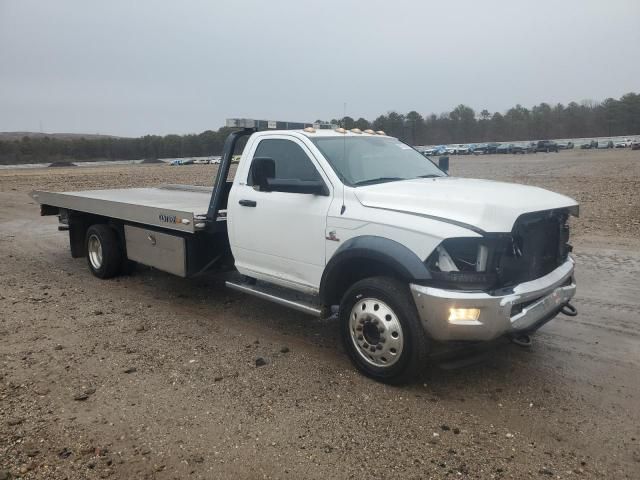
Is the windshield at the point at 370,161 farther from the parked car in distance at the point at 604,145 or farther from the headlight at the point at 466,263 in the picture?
the parked car in distance at the point at 604,145

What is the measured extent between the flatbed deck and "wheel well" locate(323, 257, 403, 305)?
6.30 ft

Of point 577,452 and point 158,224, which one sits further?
point 158,224

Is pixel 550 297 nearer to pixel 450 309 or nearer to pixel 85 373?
pixel 450 309

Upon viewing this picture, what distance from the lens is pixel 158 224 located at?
643 cm

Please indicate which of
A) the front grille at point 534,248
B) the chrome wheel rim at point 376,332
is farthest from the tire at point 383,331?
the front grille at point 534,248

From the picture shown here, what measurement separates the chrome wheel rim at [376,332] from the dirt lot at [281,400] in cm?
25

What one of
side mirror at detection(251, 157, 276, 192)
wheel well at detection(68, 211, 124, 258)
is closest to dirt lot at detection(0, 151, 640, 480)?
side mirror at detection(251, 157, 276, 192)

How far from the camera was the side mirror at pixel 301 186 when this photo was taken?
4.77 meters

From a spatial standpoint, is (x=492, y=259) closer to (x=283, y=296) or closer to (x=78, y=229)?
(x=283, y=296)

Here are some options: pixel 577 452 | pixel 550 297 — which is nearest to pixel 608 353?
pixel 550 297

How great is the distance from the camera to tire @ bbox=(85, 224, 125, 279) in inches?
303

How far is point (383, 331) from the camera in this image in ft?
14.0

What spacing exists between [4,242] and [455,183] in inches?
385

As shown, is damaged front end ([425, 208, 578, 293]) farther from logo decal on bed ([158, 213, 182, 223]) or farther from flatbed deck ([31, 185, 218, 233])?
logo decal on bed ([158, 213, 182, 223])
